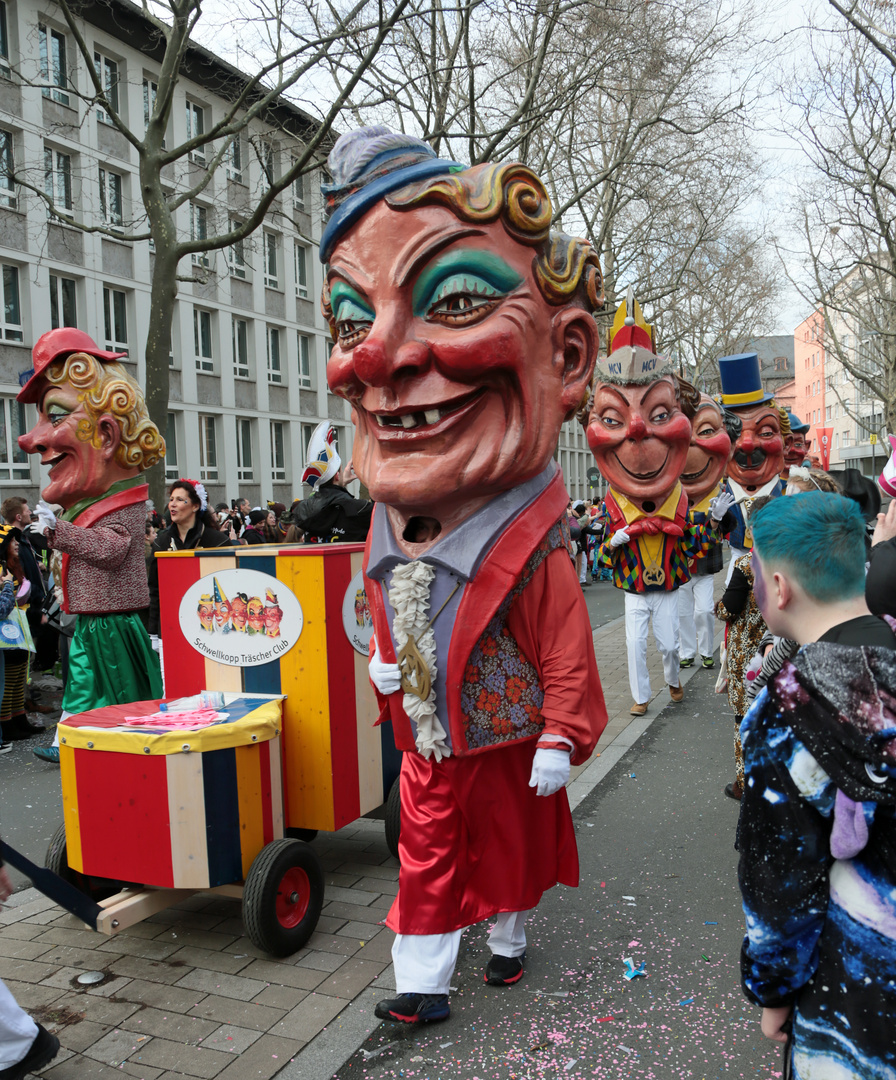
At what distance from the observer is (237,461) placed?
25.0 meters

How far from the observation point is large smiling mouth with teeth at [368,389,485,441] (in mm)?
2934

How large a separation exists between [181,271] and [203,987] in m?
22.0

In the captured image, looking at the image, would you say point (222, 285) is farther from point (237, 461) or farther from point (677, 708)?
point (677, 708)

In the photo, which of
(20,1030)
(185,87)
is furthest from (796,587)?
(185,87)

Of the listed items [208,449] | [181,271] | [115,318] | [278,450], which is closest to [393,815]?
[115,318]

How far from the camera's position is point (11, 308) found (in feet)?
60.4

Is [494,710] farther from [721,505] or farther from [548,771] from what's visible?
[721,505]

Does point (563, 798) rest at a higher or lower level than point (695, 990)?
higher

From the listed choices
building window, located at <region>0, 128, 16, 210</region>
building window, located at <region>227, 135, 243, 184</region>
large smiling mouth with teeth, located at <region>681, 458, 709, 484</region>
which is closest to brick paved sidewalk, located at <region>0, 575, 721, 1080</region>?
large smiling mouth with teeth, located at <region>681, 458, 709, 484</region>

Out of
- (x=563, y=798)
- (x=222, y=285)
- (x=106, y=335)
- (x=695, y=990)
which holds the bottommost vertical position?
(x=695, y=990)

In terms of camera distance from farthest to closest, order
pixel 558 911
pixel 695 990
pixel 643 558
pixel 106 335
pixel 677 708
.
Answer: pixel 106 335 < pixel 677 708 < pixel 643 558 < pixel 558 911 < pixel 695 990

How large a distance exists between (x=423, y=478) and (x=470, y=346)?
431 mm

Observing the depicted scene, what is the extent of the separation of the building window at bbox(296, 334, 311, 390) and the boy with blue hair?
87.9ft

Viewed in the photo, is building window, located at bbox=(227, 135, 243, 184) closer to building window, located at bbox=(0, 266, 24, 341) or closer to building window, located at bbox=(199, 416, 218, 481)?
building window, located at bbox=(199, 416, 218, 481)
